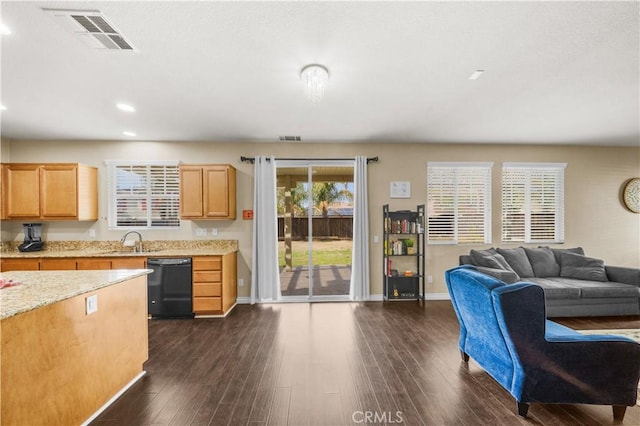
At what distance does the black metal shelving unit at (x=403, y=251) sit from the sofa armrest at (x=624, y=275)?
270 centimetres

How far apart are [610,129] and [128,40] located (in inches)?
251

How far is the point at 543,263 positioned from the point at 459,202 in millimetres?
1606

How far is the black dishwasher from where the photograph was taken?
14.2ft

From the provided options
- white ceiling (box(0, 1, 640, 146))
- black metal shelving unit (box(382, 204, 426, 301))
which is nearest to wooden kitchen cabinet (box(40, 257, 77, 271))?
white ceiling (box(0, 1, 640, 146))

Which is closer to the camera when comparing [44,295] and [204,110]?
[44,295]

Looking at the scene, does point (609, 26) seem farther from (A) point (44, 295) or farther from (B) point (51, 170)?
(B) point (51, 170)

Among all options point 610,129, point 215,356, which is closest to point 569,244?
point 610,129

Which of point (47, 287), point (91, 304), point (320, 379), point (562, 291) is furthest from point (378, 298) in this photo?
point (47, 287)

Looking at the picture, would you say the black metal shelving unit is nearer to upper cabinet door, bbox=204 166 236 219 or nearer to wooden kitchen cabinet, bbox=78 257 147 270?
upper cabinet door, bbox=204 166 236 219

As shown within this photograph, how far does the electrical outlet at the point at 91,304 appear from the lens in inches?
83.0

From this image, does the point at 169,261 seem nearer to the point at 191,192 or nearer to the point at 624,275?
the point at 191,192

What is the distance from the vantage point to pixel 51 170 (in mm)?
4559

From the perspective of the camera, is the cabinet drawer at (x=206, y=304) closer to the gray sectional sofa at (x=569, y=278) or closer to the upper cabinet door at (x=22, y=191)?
the upper cabinet door at (x=22, y=191)

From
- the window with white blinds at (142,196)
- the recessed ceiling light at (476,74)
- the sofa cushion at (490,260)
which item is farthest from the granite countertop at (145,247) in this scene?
the recessed ceiling light at (476,74)
